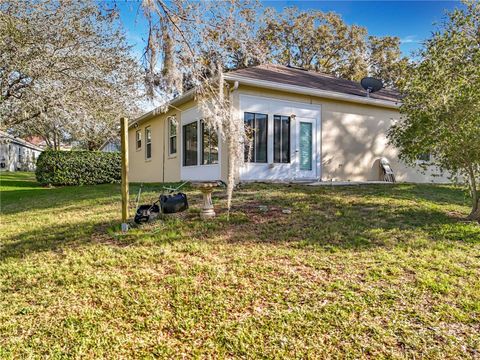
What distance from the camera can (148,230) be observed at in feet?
15.8

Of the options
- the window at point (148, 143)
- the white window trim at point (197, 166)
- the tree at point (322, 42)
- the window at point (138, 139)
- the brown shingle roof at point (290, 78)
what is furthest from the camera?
the tree at point (322, 42)

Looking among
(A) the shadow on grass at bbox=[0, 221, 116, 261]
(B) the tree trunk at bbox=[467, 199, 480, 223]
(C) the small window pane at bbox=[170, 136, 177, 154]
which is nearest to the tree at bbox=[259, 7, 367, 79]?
(C) the small window pane at bbox=[170, 136, 177, 154]

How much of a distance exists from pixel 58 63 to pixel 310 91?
695 cm

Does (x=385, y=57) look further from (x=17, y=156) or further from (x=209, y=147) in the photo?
(x=17, y=156)

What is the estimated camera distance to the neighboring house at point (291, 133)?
9.68 metres

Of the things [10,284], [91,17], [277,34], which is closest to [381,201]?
[10,284]

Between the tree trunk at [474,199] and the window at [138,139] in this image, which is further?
the window at [138,139]

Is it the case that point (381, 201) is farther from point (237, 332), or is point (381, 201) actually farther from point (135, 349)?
point (135, 349)

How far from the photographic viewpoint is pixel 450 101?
514 centimetres

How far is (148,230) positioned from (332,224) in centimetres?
261

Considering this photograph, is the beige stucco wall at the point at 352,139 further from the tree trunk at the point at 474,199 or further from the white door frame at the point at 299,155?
the tree trunk at the point at 474,199

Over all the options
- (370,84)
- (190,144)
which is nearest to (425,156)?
(370,84)

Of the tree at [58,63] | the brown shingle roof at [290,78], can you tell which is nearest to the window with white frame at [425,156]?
the brown shingle roof at [290,78]

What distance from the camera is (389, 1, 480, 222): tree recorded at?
16.6 ft
